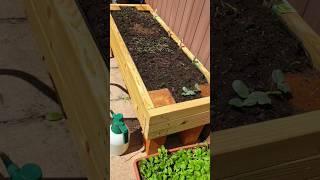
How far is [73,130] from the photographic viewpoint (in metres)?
1.91

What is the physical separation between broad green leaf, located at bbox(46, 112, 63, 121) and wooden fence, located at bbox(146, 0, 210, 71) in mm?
1577

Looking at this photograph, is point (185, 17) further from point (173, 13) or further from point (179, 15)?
point (173, 13)

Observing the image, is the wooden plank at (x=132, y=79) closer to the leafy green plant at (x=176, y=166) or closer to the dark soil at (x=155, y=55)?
the dark soil at (x=155, y=55)

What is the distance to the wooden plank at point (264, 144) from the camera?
4.19 feet

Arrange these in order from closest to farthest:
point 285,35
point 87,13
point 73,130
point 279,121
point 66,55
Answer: point 279,121 < point 66,55 < point 73,130 < point 285,35 < point 87,13

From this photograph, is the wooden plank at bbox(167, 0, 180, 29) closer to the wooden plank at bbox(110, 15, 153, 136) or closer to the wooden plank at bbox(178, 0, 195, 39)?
the wooden plank at bbox(178, 0, 195, 39)

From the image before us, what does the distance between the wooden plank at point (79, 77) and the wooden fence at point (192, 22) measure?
149cm

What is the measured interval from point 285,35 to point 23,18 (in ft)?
5.64

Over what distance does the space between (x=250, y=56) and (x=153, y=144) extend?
95 centimetres

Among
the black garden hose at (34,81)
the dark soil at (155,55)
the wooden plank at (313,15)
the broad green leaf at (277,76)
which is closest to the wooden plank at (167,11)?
the dark soil at (155,55)

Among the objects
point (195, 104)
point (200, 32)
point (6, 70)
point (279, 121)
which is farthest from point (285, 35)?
point (6, 70)

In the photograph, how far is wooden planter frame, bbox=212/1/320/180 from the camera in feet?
4.20

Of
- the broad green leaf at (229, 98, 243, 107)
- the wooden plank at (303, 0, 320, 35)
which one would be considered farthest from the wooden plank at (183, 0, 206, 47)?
the broad green leaf at (229, 98, 243, 107)

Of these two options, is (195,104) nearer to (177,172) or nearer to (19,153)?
(177,172)
